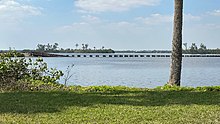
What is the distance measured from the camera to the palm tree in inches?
504

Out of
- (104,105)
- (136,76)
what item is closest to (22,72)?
(104,105)

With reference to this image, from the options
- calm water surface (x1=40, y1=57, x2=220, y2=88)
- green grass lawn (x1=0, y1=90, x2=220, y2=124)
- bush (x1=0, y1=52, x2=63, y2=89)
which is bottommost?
calm water surface (x1=40, y1=57, x2=220, y2=88)

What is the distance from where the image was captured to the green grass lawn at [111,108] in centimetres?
700

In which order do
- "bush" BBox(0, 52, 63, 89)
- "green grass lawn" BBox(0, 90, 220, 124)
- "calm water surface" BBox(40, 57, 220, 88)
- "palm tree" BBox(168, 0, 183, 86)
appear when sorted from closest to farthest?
"green grass lawn" BBox(0, 90, 220, 124), "bush" BBox(0, 52, 63, 89), "palm tree" BBox(168, 0, 183, 86), "calm water surface" BBox(40, 57, 220, 88)

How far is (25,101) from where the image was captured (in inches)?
367

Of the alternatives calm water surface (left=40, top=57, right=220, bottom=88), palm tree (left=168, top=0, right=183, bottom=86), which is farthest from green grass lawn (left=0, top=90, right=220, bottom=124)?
calm water surface (left=40, top=57, right=220, bottom=88)

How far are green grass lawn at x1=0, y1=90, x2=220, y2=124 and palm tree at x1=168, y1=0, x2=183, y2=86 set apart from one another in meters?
1.94

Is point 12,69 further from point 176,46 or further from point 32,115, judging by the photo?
point 32,115

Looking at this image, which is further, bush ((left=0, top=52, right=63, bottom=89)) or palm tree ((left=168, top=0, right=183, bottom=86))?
palm tree ((left=168, top=0, right=183, bottom=86))

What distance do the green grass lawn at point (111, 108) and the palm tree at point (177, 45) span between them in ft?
6.38

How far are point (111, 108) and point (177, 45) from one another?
216 inches

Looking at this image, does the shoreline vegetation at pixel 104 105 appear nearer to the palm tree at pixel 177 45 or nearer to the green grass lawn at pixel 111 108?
the green grass lawn at pixel 111 108

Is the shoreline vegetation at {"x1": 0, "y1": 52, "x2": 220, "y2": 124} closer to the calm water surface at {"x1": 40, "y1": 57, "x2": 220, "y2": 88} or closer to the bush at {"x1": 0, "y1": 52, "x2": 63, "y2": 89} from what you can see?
the bush at {"x1": 0, "y1": 52, "x2": 63, "y2": 89}

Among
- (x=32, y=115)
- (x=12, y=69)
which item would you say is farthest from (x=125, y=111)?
(x=12, y=69)
